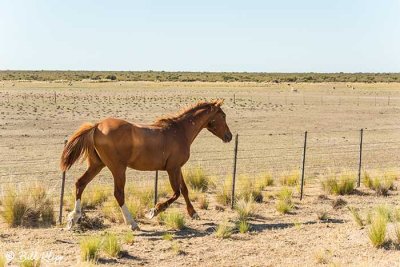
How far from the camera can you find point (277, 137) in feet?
81.3

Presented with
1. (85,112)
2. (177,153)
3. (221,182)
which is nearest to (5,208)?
(177,153)

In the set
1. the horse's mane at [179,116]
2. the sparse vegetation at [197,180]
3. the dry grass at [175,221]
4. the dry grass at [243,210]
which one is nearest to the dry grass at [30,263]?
the dry grass at [175,221]

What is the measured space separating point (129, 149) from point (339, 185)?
597 cm

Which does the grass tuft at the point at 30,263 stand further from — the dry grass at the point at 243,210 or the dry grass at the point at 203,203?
the dry grass at the point at 203,203

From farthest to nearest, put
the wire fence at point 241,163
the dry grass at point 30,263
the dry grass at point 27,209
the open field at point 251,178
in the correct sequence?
1. the wire fence at point 241,163
2. the dry grass at point 27,209
3. the open field at point 251,178
4. the dry grass at point 30,263

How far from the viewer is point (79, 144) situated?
911 centimetres

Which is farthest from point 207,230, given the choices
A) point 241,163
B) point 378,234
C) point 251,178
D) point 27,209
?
point 241,163

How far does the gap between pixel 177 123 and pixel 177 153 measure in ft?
2.05

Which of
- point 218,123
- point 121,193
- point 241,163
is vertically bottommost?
point 241,163

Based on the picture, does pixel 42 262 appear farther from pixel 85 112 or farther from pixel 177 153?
pixel 85 112

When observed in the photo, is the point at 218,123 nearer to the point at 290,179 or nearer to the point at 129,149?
the point at 129,149

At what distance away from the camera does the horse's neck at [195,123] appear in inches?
400

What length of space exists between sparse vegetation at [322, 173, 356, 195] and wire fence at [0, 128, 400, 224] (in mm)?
373

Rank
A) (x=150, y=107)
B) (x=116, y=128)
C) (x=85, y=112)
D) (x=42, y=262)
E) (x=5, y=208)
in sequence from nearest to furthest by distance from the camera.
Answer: (x=42, y=262) < (x=116, y=128) < (x=5, y=208) < (x=85, y=112) < (x=150, y=107)
